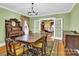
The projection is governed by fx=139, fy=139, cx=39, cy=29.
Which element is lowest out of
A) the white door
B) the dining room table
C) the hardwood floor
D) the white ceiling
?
the hardwood floor

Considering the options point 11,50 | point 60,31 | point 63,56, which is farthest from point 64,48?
point 11,50

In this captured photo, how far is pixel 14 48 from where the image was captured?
1.91 m

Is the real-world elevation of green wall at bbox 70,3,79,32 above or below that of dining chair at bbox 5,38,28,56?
above

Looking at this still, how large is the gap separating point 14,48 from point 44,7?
2.30 ft

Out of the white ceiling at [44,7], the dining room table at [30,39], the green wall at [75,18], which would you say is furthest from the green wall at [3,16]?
the green wall at [75,18]

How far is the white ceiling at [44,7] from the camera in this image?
190 centimetres

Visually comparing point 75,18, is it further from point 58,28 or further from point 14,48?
point 14,48

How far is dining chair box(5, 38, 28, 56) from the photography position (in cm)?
190

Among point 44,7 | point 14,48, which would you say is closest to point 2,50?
point 14,48

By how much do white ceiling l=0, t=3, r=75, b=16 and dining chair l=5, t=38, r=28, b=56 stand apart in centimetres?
43

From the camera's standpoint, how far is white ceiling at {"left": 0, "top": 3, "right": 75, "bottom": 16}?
190 cm

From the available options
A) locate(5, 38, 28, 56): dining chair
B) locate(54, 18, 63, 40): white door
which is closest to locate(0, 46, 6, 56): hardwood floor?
locate(5, 38, 28, 56): dining chair

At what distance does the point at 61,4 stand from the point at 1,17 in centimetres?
84

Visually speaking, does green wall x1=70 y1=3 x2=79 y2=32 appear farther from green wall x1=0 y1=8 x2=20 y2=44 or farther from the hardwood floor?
the hardwood floor
